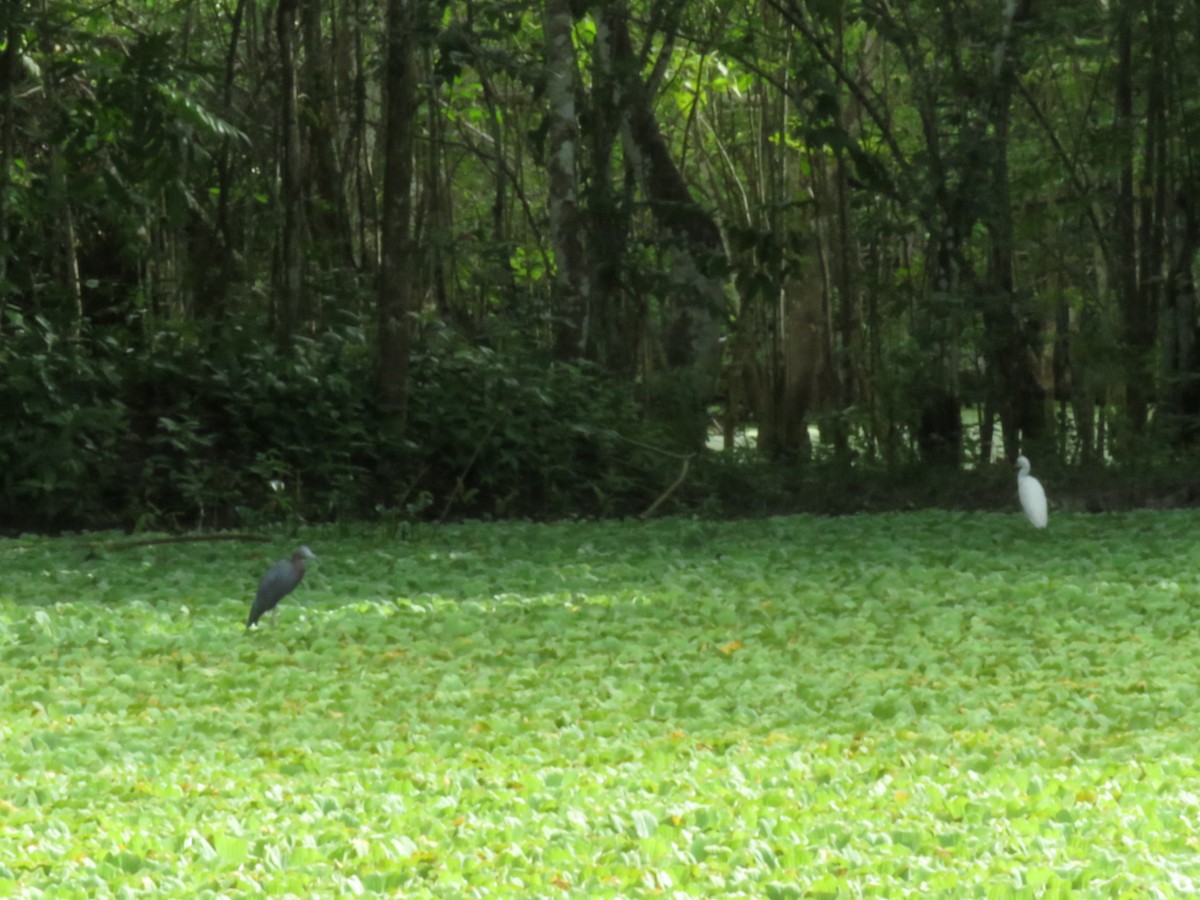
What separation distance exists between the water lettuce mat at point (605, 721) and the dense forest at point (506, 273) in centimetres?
222

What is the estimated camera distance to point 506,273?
54.8ft

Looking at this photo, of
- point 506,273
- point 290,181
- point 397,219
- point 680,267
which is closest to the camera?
point 397,219

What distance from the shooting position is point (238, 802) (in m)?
4.70

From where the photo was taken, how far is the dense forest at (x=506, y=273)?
11.9 m

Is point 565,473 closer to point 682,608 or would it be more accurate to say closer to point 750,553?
point 750,553

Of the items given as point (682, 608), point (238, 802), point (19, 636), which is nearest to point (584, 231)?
point (682, 608)

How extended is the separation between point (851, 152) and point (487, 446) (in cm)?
328

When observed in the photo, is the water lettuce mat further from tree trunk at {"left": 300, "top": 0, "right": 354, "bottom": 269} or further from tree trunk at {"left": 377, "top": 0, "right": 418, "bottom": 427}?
tree trunk at {"left": 300, "top": 0, "right": 354, "bottom": 269}

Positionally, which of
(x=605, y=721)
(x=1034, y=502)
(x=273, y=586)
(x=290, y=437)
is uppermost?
(x=290, y=437)

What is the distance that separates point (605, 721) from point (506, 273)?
1117cm

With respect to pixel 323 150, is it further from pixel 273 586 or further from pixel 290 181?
pixel 273 586

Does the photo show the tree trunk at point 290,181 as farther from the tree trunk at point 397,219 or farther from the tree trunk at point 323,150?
the tree trunk at point 323,150

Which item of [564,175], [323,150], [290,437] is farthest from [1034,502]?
[323,150]

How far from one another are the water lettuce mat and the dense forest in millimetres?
2225
